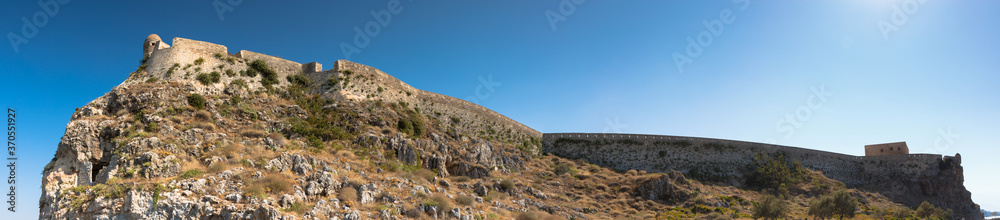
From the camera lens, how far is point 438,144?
31594 millimetres

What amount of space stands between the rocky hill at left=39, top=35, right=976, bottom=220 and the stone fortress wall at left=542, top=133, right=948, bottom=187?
2790 millimetres

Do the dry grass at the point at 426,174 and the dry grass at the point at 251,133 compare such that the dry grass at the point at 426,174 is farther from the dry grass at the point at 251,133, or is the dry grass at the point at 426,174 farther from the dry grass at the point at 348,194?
the dry grass at the point at 251,133

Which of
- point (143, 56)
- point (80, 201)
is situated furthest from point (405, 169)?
point (143, 56)

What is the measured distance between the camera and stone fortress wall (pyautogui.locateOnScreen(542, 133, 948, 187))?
147ft

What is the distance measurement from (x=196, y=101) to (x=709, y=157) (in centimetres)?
4158

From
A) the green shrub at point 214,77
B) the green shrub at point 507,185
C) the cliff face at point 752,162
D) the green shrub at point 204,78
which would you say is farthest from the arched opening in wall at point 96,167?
the cliff face at point 752,162

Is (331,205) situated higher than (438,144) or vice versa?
(438,144)

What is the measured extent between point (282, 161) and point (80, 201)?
671 cm

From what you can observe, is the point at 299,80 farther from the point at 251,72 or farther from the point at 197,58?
the point at 197,58

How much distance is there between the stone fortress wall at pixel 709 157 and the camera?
44844 mm

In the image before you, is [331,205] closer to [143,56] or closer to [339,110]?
[339,110]

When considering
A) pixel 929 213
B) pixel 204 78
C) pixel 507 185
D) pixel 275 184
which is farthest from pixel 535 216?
pixel 929 213

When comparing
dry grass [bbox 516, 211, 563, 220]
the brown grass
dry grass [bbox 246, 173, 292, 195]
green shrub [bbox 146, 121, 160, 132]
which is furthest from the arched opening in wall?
dry grass [bbox 516, 211, 563, 220]

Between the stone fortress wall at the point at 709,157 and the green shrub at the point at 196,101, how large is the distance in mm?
27692
